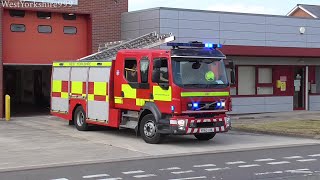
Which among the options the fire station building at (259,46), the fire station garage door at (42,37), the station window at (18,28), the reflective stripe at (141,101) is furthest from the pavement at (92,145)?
the fire station building at (259,46)

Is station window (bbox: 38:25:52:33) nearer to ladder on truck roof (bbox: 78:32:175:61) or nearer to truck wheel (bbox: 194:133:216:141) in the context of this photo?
ladder on truck roof (bbox: 78:32:175:61)

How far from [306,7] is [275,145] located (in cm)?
4050

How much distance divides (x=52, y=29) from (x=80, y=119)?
22.1 feet

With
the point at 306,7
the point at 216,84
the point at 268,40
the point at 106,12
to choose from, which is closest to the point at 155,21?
the point at 106,12

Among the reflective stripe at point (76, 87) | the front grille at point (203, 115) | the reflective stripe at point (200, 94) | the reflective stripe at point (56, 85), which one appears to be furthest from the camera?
the reflective stripe at point (56, 85)

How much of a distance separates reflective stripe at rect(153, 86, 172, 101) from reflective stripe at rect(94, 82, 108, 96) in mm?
2287

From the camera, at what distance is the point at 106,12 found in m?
23.1

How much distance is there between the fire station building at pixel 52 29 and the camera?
2133 centimetres

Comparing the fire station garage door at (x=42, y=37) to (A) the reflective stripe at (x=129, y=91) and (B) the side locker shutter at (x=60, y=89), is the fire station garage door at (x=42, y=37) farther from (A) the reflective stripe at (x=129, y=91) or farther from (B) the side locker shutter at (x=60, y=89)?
(A) the reflective stripe at (x=129, y=91)

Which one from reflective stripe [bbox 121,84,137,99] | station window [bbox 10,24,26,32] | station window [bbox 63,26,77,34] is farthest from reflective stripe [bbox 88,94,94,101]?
station window [bbox 63,26,77,34]

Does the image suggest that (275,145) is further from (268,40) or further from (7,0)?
(7,0)

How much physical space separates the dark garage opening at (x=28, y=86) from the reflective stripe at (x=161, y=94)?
1698cm

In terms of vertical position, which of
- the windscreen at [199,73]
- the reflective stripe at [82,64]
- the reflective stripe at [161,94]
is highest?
the reflective stripe at [82,64]

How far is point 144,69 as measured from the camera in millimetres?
14148
